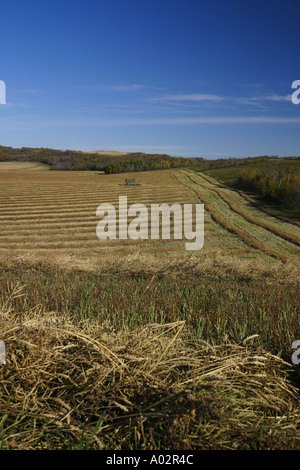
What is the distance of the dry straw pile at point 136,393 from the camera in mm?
1406

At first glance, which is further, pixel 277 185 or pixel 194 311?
pixel 277 185

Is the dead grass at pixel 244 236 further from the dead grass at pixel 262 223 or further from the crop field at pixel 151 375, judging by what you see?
the crop field at pixel 151 375

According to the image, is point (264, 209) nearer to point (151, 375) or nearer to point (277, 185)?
point (277, 185)

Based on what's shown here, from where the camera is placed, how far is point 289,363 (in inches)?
79.1

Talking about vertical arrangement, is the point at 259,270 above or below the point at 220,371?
below

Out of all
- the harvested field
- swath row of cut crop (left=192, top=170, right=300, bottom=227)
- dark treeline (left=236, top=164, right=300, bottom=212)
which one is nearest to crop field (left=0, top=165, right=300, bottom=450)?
swath row of cut crop (left=192, top=170, right=300, bottom=227)

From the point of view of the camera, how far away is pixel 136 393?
1657 millimetres

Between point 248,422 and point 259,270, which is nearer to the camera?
point 248,422

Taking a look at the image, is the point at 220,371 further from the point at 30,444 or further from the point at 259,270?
the point at 259,270

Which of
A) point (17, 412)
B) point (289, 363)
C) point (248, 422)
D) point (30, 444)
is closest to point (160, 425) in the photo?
point (248, 422)

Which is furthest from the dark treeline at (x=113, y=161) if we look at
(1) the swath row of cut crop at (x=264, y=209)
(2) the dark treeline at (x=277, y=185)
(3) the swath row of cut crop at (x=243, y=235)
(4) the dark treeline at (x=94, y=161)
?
(3) the swath row of cut crop at (x=243, y=235)

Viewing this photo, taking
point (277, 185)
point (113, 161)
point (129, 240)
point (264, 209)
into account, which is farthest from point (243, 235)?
point (113, 161)

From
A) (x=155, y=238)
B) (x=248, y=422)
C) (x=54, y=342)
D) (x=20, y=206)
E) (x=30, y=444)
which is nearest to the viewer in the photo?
(x=30, y=444)

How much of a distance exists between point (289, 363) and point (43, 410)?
57.7 inches
